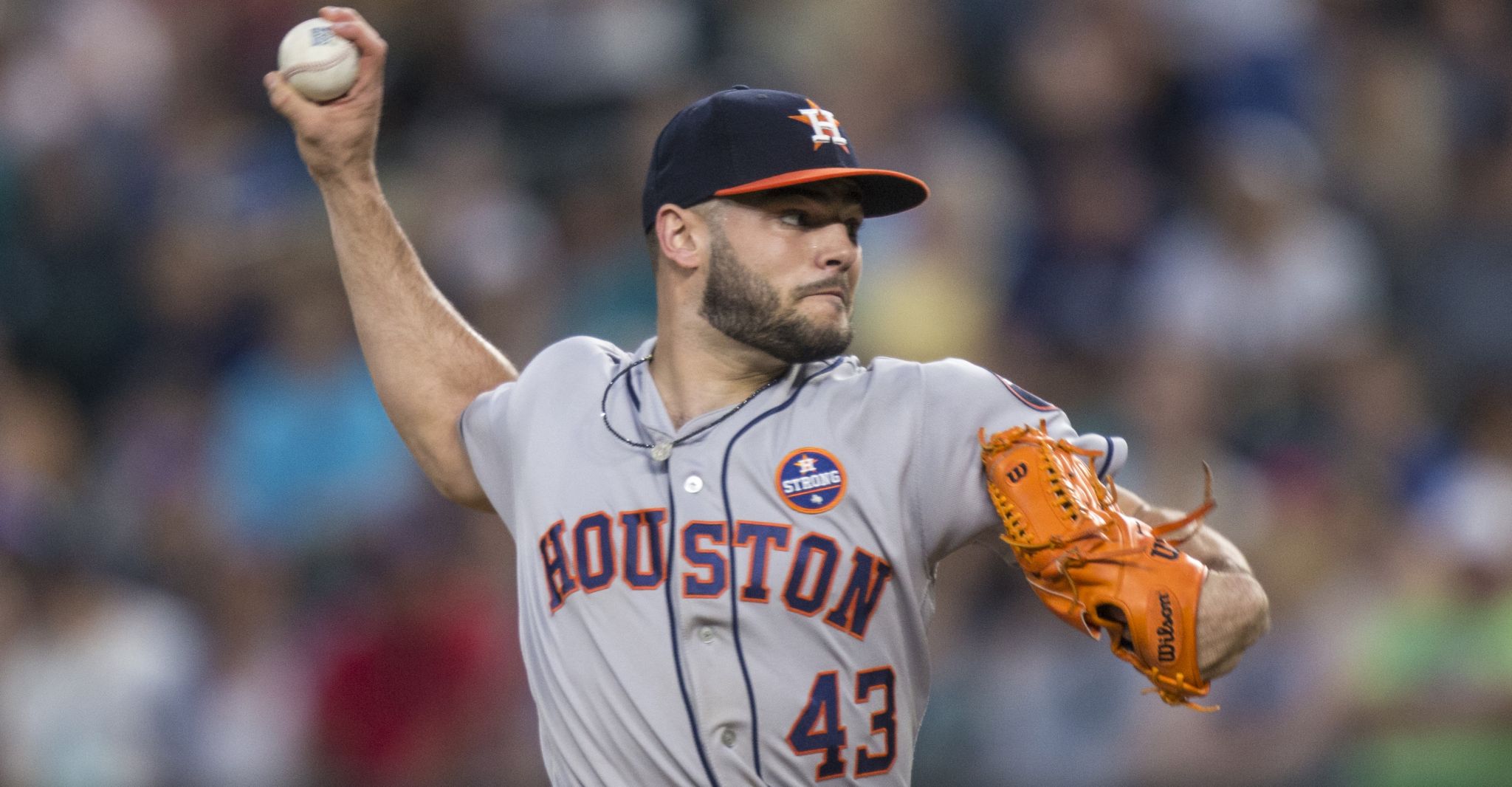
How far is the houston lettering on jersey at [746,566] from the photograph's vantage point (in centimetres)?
324

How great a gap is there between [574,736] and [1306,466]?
3935 millimetres

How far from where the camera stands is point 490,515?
22.9ft

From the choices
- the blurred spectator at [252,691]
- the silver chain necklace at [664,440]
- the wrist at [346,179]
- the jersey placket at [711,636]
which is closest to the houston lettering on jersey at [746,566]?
the jersey placket at [711,636]

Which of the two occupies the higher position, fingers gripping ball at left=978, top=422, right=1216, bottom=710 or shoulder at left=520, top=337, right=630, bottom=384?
shoulder at left=520, top=337, right=630, bottom=384

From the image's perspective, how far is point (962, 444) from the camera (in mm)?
3303

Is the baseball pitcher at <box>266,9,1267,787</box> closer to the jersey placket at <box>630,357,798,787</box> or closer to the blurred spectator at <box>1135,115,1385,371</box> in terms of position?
the jersey placket at <box>630,357,798,787</box>

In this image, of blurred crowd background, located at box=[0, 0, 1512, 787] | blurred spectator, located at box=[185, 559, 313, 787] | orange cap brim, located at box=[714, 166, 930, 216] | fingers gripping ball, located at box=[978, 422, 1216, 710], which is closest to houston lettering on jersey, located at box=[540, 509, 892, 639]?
fingers gripping ball, located at box=[978, 422, 1216, 710]

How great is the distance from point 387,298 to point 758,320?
2.76 ft

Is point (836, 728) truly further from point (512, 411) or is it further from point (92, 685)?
point (92, 685)

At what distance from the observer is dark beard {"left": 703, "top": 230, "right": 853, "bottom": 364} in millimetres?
3408

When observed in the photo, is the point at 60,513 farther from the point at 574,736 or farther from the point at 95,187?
the point at 574,736

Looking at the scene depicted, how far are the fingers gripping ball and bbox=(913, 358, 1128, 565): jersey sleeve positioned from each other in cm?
6

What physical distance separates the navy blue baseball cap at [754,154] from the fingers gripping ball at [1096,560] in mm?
597

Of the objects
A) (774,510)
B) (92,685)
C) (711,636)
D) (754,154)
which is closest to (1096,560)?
(774,510)
